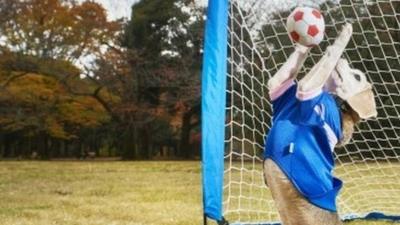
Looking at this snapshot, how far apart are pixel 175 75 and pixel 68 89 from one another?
421 cm

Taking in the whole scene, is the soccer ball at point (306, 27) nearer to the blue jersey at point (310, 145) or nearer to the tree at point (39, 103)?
the blue jersey at point (310, 145)

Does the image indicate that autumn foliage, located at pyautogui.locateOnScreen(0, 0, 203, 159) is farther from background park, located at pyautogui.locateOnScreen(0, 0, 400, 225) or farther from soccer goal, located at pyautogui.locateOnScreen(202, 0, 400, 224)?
soccer goal, located at pyautogui.locateOnScreen(202, 0, 400, 224)

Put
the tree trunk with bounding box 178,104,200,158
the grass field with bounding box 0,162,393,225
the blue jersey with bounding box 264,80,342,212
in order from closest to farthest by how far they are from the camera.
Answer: the blue jersey with bounding box 264,80,342,212
the grass field with bounding box 0,162,393,225
the tree trunk with bounding box 178,104,200,158

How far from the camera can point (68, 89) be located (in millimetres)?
25859

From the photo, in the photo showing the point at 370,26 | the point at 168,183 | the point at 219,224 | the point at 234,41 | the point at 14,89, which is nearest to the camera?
the point at 219,224

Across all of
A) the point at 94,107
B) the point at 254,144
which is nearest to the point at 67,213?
the point at 254,144

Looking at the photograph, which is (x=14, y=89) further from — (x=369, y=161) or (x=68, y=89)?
(x=369, y=161)

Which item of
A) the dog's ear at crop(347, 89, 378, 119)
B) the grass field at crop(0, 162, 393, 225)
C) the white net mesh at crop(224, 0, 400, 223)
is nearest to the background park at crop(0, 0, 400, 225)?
the grass field at crop(0, 162, 393, 225)

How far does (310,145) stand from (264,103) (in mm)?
2636

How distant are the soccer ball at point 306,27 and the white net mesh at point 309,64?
167cm

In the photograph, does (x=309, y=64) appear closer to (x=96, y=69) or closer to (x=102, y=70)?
(x=102, y=70)

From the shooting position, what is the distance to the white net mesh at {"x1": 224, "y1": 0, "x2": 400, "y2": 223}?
498 cm

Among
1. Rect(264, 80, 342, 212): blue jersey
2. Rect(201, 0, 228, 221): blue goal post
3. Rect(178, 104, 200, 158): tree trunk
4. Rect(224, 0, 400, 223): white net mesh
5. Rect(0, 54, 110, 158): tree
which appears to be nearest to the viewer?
Rect(264, 80, 342, 212): blue jersey

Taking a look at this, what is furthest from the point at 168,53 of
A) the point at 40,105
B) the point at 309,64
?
the point at 309,64
